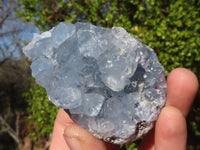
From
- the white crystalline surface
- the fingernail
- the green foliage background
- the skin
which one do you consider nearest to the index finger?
the skin

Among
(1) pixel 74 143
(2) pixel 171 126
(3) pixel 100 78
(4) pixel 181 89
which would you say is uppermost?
(3) pixel 100 78

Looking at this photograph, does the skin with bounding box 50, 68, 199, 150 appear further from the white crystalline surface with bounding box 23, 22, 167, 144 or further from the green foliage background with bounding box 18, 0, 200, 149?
the green foliage background with bounding box 18, 0, 200, 149

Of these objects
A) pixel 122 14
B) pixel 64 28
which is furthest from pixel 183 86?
pixel 122 14

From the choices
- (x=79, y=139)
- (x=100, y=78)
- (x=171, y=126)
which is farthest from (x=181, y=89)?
(x=79, y=139)

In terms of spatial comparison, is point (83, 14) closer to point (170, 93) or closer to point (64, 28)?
point (64, 28)

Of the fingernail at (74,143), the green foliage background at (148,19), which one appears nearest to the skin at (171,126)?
the fingernail at (74,143)

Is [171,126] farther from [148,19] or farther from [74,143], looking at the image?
[148,19]

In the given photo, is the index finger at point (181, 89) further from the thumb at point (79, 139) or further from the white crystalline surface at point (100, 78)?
the thumb at point (79, 139)
